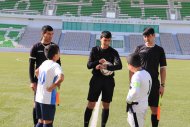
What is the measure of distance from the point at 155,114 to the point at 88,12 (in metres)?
49.1

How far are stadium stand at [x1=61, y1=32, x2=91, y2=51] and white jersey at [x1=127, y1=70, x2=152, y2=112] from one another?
43866 millimetres

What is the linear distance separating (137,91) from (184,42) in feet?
160

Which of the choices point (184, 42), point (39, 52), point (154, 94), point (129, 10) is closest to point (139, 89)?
point (154, 94)

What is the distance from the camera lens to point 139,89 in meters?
4.98

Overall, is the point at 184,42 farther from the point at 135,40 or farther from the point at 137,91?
the point at 137,91

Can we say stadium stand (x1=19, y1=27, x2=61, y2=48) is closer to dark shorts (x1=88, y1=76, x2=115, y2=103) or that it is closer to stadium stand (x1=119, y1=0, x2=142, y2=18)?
stadium stand (x1=119, y1=0, x2=142, y2=18)

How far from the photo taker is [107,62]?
6578mm

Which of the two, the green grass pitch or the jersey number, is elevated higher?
the jersey number

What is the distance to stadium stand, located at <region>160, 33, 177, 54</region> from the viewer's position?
49.6 m

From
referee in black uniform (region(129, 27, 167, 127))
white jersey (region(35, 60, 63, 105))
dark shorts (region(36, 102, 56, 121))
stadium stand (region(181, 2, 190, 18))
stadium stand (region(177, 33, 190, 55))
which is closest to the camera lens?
white jersey (region(35, 60, 63, 105))

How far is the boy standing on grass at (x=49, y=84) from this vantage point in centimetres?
532

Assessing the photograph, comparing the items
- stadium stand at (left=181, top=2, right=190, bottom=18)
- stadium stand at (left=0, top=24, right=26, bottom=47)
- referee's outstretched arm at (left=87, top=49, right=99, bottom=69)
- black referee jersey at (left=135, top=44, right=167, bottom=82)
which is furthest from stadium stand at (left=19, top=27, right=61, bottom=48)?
black referee jersey at (left=135, top=44, right=167, bottom=82)

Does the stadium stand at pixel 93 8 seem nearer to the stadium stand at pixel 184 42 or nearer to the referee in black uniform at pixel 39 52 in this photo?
the stadium stand at pixel 184 42

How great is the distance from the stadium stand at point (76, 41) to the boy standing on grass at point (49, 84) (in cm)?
4346
